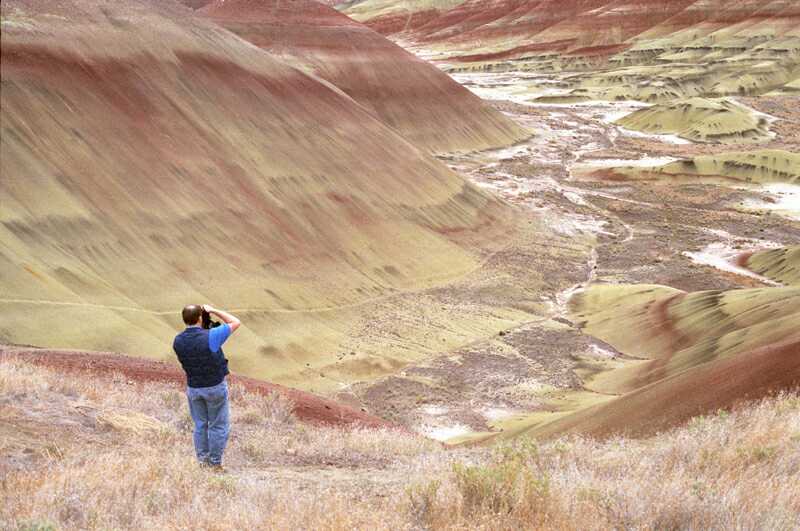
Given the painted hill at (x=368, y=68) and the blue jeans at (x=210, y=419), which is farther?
the painted hill at (x=368, y=68)

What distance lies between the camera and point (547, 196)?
4894 cm

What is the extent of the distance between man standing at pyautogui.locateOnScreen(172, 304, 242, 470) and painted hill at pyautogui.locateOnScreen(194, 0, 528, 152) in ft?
168

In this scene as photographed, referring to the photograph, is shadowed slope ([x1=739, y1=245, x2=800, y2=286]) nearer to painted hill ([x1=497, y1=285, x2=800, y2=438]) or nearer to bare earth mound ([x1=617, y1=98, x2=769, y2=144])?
painted hill ([x1=497, y1=285, x2=800, y2=438])

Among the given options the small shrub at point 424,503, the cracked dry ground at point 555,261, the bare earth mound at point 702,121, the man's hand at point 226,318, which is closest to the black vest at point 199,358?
the man's hand at point 226,318

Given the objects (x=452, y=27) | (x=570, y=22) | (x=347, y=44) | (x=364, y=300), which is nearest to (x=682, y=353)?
(x=364, y=300)

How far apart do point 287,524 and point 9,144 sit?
21547mm

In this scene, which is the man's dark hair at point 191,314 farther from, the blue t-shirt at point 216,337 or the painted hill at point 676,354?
the painted hill at point 676,354

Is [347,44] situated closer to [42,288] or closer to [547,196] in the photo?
[547,196]

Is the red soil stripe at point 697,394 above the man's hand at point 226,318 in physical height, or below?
below

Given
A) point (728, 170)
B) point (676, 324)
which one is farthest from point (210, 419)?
point (728, 170)

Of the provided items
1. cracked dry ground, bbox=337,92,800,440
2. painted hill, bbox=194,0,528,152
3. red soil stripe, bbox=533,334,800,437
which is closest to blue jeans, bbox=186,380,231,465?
red soil stripe, bbox=533,334,800,437

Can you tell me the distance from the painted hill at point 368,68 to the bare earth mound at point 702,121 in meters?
17.8

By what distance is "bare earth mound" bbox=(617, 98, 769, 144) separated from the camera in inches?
2874

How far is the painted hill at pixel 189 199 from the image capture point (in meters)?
21.9
